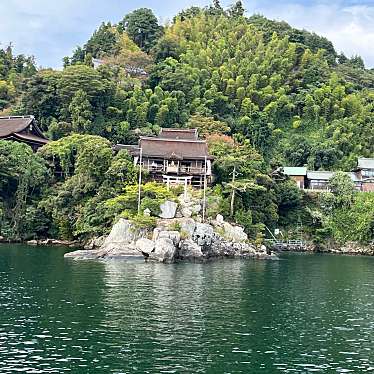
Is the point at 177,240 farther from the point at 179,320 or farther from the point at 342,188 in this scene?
the point at 342,188

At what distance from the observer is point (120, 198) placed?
42.6m

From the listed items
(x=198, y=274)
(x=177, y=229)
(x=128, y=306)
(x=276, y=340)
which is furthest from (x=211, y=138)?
(x=276, y=340)

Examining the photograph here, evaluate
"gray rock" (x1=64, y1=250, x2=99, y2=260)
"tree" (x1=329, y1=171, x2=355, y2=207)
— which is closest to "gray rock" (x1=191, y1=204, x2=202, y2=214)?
"gray rock" (x1=64, y1=250, x2=99, y2=260)

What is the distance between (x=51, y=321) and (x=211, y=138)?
40421mm

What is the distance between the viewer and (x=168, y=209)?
4188 centimetres

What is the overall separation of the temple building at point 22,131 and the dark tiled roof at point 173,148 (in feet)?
42.9

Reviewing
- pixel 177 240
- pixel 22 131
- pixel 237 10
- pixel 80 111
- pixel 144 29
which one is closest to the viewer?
pixel 177 240

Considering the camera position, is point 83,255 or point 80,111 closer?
point 83,255

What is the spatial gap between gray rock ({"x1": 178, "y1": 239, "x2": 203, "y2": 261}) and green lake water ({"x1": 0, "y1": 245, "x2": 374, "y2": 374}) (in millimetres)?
4249

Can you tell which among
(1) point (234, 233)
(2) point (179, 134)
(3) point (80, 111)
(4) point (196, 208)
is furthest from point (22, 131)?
(1) point (234, 233)

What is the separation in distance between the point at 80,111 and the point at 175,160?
15958 mm

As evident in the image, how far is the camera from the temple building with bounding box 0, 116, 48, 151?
5450 cm

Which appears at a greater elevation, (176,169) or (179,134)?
(179,134)

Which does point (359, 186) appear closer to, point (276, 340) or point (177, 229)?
point (177, 229)
